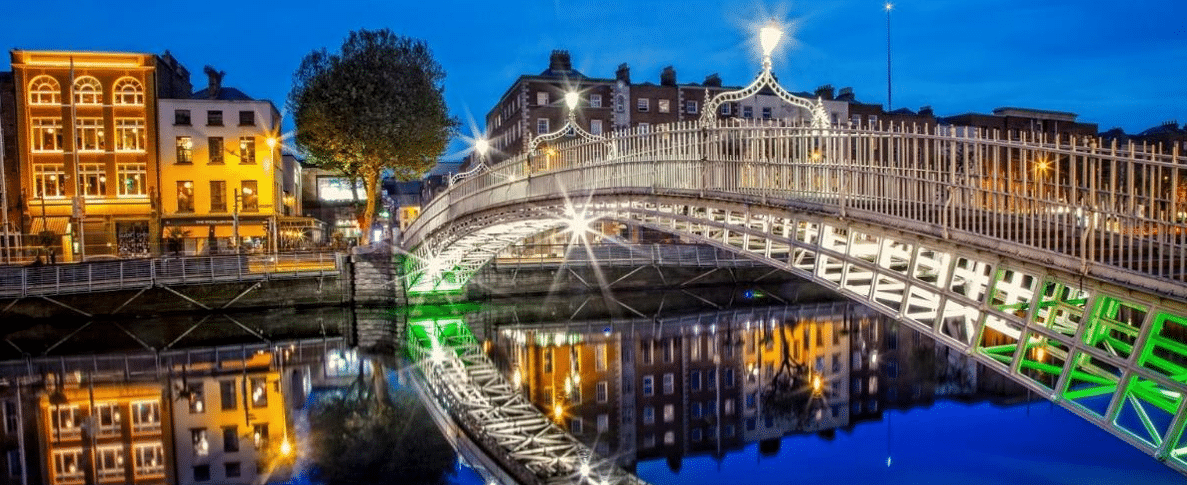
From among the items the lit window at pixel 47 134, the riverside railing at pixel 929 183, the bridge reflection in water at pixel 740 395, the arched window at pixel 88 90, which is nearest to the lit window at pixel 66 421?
the bridge reflection in water at pixel 740 395

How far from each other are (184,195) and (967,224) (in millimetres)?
41860

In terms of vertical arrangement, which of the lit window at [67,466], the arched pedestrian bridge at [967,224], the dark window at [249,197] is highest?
the dark window at [249,197]

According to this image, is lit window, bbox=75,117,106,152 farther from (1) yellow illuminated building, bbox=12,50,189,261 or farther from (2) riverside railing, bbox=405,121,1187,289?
(2) riverside railing, bbox=405,121,1187,289

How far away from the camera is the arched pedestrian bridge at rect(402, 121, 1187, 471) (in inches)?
310

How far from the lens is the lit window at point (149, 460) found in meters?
13.3

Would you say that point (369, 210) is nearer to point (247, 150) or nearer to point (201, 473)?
point (247, 150)

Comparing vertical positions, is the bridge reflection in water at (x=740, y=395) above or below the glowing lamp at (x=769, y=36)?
below

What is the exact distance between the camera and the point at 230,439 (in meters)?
15.1

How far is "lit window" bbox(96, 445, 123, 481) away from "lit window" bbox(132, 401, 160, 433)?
1.19 meters

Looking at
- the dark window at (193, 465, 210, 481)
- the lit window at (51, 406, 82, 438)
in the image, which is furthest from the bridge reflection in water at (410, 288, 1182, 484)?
the lit window at (51, 406, 82, 438)

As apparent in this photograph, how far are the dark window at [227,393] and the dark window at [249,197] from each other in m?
26.0

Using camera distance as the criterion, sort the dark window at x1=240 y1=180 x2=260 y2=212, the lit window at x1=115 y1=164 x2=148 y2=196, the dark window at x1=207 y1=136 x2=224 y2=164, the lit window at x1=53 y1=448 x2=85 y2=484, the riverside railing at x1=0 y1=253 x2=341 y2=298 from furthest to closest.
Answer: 1. the dark window at x1=240 y1=180 x2=260 y2=212
2. the dark window at x1=207 y1=136 x2=224 y2=164
3. the lit window at x1=115 y1=164 x2=148 y2=196
4. the riverside railing at x1=0 y1=253 x2=341 y2=298
5. the lit window at x1=53 y1=448 x2=85 y2=484

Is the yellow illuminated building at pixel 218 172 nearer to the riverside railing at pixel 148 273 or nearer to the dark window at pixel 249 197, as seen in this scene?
the dark window at pixel 249 197

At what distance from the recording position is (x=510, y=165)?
24.4 meters
